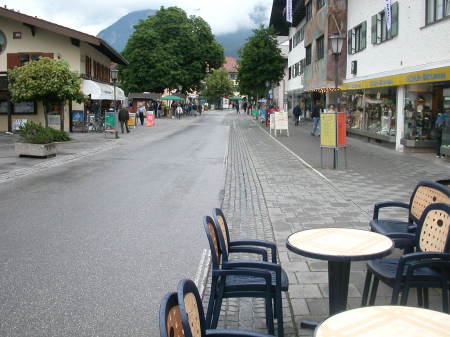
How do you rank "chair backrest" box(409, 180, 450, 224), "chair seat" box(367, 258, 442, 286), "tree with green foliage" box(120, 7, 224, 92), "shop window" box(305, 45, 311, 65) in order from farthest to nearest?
1. "tree with green foliage" box(120, 7, 224, 92)
2. "shop window" box(305, 45, 311, 65)
3. "chair backrest" box(409, 180, 450, 224)
4. "chair seat" box(367, 258, 442, 286)

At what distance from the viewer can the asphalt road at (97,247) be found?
15.6 ft

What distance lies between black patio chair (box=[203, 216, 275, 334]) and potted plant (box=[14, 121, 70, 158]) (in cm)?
1496

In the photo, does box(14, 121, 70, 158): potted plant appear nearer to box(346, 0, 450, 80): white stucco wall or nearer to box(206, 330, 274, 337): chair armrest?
box(346, 0, 450, 80): white stucco wall

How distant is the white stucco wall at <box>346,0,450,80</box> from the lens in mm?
17297

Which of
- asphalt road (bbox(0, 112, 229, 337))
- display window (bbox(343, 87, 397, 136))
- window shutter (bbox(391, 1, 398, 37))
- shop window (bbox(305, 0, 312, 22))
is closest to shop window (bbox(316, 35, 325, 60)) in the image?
display window (bbox(343, 87, 397, 136))

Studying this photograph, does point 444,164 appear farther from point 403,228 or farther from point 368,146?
point 403,228

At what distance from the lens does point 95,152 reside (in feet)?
68.2

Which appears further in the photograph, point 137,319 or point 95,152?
point 95,152

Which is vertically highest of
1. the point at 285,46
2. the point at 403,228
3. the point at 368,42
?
the point at 285,46

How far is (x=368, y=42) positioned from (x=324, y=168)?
1213 cm

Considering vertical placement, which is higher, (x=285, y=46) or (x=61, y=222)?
(x=285, y=46)

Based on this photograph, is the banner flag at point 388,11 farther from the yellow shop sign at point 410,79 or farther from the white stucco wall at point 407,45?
the yellow shop sign at point 410,79

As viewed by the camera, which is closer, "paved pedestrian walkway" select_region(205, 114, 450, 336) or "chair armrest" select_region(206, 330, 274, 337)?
"chair armrest" select_region(206, 330, 274, 337)

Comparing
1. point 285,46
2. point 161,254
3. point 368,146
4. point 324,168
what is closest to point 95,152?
point 324,168
